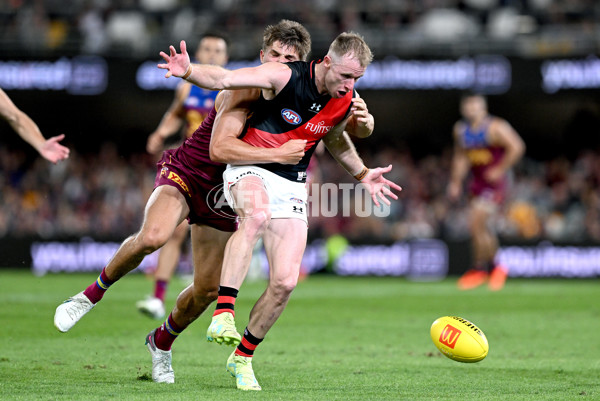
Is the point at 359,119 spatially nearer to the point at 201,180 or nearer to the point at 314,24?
the point at 201,180

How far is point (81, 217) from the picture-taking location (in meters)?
20.7

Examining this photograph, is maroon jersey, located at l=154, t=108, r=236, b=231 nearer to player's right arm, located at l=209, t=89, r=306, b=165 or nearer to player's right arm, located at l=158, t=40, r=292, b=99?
player's right arm, located at l=209, t=89, r=306, b=165

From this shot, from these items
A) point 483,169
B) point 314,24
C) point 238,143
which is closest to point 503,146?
point 483,169

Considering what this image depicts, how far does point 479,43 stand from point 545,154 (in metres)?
5.50

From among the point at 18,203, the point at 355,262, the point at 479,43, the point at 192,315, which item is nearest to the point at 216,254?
the point at 192,315

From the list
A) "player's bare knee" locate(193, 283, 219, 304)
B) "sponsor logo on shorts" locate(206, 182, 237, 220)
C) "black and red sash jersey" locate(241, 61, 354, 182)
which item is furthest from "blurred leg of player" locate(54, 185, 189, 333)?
"black and red sash jersey" locate(241, 61, 354, 182)

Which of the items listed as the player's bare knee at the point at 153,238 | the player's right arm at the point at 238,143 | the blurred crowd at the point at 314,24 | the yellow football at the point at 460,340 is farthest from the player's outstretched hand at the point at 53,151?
the blurred crowd at the point at 314,24

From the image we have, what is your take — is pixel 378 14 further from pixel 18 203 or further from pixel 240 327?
pixel 240 327

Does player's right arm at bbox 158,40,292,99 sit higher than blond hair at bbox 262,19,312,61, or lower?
lower

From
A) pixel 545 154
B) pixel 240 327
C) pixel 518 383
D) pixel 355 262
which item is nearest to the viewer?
pixel 518 383

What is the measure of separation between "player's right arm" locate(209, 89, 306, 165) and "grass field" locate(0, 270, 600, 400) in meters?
1.44

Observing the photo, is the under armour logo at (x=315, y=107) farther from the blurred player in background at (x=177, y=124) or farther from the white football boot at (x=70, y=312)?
the blurred player in background at (x=177, y=124)

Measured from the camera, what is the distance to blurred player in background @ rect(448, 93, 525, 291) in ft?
47.7

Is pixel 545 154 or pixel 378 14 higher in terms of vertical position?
pixel 378 14
